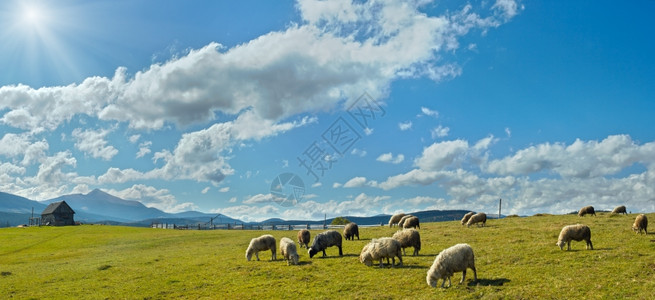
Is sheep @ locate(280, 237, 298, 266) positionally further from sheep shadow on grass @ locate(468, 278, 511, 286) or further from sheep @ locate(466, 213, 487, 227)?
sheep @ locate(466, 213, 487, 227)

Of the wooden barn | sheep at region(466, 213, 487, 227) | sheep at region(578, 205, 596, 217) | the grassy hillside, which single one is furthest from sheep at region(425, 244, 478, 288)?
the wooden barn

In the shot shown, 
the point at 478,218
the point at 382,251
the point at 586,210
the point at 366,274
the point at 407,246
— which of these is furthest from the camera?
the point at 586,210

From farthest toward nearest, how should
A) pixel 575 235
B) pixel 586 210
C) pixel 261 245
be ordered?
1. pixel 586 210
2. pixel 261 245
3. pixel 575 235

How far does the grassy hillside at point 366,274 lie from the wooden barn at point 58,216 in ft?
256

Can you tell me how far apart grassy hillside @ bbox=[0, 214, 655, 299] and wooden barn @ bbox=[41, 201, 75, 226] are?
78035mm

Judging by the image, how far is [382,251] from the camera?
2377cm

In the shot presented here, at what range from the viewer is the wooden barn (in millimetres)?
105562

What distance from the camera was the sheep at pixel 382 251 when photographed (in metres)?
23.7

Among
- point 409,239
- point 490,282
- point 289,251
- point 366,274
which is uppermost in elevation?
point 409,239

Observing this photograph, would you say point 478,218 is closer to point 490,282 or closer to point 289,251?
point 289,251

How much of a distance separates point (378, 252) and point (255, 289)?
265 inches

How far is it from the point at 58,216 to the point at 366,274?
4225 inches

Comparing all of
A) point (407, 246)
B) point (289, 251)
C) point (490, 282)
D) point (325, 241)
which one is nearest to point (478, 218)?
point (407, 246)

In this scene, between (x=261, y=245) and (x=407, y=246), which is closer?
(x=407, y=246)
